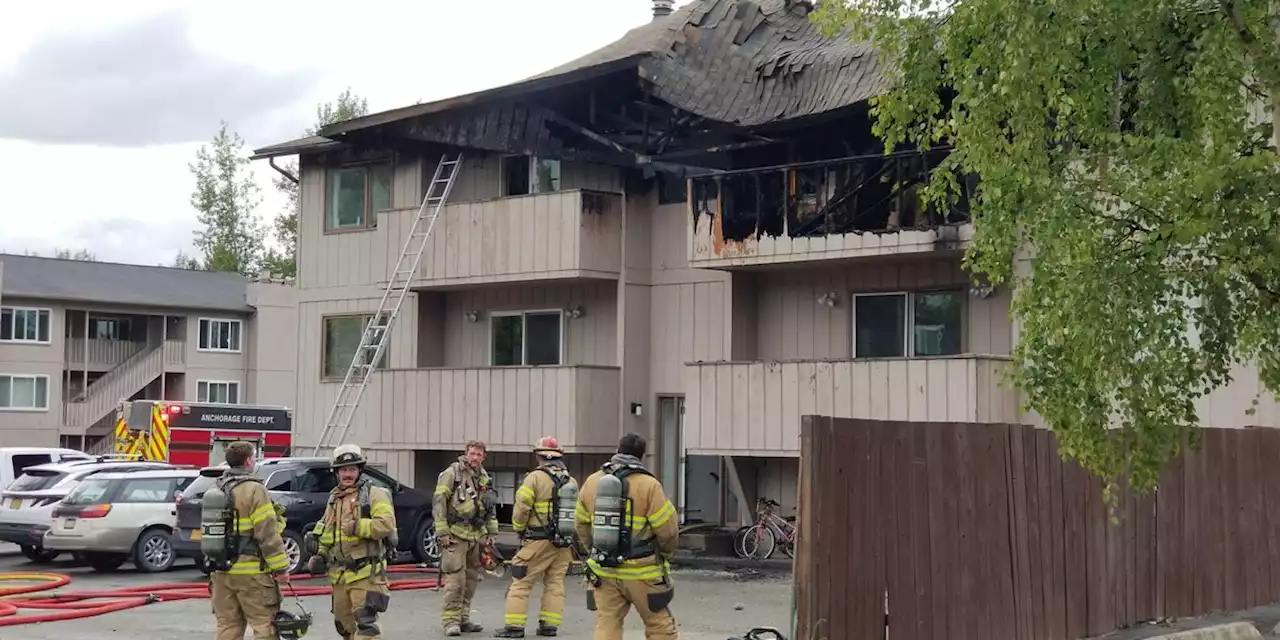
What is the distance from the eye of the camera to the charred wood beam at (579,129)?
23609 millimetres

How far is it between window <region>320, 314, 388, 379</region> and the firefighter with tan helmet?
54.8 feet

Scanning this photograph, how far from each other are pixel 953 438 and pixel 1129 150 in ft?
9.56

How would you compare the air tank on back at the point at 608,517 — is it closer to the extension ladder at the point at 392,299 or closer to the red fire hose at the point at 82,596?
the red fire hose at the point at 82,596

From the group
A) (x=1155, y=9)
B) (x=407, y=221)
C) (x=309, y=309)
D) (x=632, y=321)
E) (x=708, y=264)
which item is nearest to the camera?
(x=1155, y=9)

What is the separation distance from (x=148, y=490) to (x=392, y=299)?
6.31 m

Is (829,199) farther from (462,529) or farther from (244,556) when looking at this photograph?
(244,556)

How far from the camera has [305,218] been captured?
2934 cm

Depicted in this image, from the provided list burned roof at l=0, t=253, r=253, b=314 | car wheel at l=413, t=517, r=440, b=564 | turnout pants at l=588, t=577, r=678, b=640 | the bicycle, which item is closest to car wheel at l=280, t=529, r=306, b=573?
car wheel at l=413, t=517, r=440, b=564

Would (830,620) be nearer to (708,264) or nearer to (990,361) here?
(990,361)

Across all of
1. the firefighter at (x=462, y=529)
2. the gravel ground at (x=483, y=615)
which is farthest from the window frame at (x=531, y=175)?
the firefighter at (x=462, y=529)

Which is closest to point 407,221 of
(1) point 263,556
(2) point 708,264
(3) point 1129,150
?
(2) point 708,264

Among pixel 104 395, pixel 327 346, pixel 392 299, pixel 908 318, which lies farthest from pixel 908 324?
pixel 104 395

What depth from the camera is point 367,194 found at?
28328 mm

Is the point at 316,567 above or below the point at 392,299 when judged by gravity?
below
